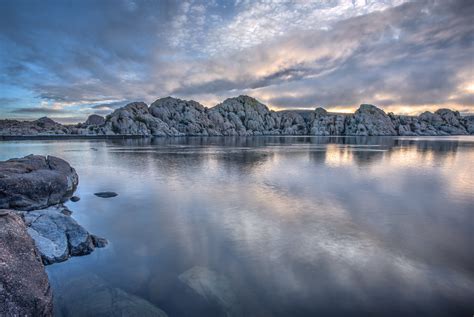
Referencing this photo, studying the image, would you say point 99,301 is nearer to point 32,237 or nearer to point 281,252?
point 32,237

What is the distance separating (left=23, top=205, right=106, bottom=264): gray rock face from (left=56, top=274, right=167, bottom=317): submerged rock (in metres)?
1.76

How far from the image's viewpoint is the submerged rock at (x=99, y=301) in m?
7.11

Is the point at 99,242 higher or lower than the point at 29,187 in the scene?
lower

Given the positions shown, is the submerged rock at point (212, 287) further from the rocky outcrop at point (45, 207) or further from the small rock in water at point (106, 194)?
the small rock in water at point (106, 194)

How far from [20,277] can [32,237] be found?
4430 mm

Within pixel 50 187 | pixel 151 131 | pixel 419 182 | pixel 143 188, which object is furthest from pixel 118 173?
pixel 151 131

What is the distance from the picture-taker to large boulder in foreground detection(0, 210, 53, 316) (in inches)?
206

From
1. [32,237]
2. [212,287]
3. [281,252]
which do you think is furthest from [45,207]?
[281,252]

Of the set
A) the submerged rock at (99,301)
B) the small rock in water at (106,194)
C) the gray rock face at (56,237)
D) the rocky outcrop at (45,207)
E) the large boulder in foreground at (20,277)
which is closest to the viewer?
the large boulder in foreground at (20,277)

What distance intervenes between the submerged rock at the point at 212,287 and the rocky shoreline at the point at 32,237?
382 cm

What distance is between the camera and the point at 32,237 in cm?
934

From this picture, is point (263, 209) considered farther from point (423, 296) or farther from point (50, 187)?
point (50, 187)

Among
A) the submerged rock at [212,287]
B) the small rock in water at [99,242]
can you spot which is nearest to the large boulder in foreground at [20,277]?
the submerged rock at [212,287]

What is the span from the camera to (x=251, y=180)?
2680 centimetres
